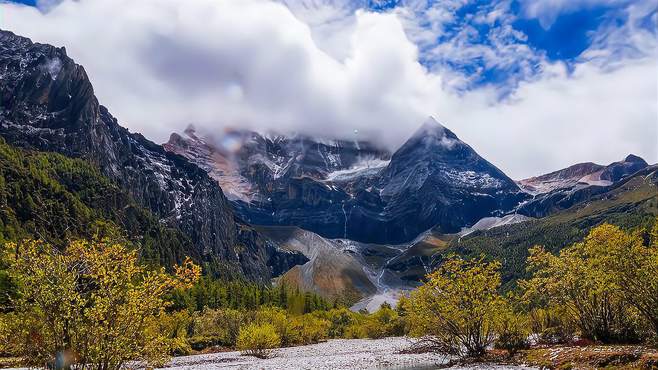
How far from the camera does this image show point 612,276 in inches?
1255

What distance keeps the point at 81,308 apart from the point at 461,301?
32222 millimetres

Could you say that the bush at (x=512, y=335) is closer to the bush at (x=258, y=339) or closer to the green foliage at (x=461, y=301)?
the green foliage at (x=461, y=301)

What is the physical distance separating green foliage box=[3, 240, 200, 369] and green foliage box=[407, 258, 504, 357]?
92.5ft

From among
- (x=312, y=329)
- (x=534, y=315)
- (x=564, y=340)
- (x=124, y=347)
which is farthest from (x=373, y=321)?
(x=124, y=347)

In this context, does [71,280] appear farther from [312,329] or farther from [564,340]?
[312,329]

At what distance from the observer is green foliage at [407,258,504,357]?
4281 centimetres

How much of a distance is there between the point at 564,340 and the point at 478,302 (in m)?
17.1

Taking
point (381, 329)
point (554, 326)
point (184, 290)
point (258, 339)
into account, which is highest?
point (184, 290)

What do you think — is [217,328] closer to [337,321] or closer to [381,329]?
[381,329]

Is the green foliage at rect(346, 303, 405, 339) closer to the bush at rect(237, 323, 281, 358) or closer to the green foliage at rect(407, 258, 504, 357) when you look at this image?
the bush at rect(237, 323, 281, 358)

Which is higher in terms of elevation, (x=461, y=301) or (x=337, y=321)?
(x=461, y=301)

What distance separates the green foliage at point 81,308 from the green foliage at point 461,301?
28195 mm

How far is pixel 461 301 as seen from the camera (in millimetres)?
43344

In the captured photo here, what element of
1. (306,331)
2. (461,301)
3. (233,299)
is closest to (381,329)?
(306,331)
